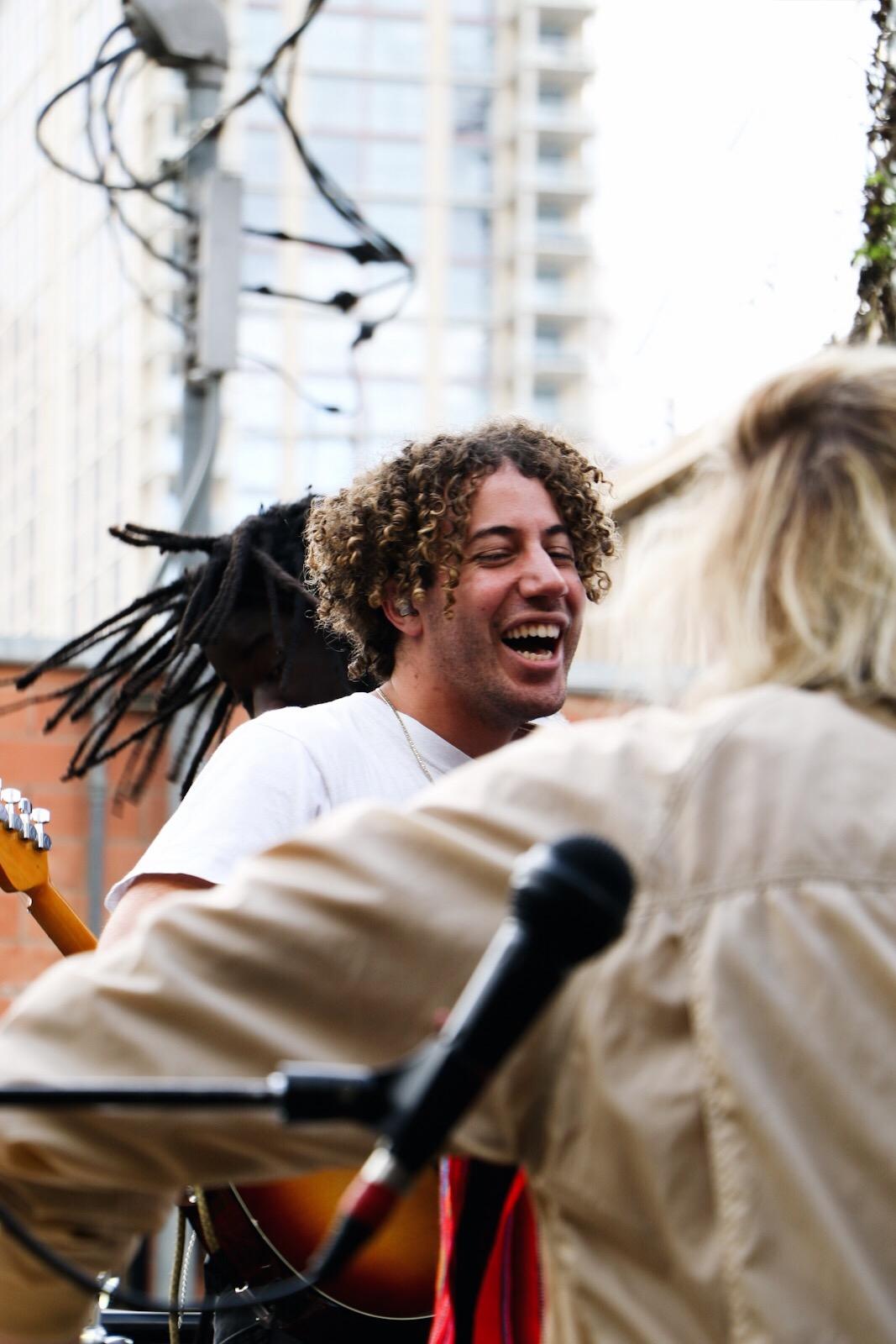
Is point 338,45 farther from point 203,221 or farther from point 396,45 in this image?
point 203,221

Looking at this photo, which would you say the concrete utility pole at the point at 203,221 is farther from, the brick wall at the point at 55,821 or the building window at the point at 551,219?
the building window at the point at 551,219

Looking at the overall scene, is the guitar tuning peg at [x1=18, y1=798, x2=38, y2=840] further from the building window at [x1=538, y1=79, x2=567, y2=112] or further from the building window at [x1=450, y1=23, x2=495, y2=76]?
the building window at [x1=538, y1=79, x2=567, y2=112]

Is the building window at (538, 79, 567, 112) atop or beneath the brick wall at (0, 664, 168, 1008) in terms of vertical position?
atop

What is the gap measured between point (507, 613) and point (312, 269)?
276ft

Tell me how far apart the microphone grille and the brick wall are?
307 centimetres

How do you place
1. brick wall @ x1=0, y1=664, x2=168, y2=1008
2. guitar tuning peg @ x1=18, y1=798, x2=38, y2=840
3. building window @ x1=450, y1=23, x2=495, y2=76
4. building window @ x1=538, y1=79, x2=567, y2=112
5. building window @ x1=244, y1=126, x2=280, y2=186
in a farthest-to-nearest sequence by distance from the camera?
building window @ x1=538, y1=79, x2=567, y2=112, building window @ x1=450, y1=23, x2=495, y2=76, building window @ x1=244, y1=126, x2=280, y2=186, brick wall @ x1=0, y1=664, x2=168, y2=1008, guitar tuning peg @ x1=18, y1=798, x2=38, y2=840

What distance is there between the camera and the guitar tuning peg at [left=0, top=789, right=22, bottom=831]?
2.51m

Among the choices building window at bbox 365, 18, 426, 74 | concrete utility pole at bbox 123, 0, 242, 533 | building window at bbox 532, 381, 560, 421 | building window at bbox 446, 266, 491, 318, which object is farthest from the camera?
building window at bbox 365, 18, 426, 74

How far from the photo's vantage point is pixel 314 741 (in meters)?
2.45

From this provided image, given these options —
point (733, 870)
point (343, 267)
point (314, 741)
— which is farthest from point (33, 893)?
point (343, 267)

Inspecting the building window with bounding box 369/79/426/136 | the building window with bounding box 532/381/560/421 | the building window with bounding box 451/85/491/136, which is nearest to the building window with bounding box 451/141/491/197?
the building window with bounding box 451/85/491/136

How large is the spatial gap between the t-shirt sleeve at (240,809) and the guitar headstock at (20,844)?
18 cm

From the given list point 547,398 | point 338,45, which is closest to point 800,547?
point 547,398

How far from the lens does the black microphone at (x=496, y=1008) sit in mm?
1013
